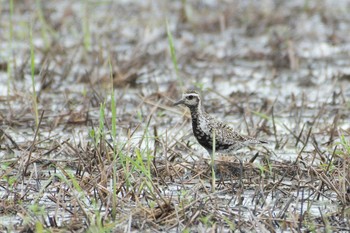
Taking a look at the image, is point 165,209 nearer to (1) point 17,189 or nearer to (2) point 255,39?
(1) point 17,189

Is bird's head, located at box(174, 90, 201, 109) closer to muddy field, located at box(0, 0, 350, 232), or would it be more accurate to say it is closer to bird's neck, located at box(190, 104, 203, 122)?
bird's neck, located at box(190, 104, 203, 122)

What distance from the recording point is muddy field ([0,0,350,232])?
6113 mm

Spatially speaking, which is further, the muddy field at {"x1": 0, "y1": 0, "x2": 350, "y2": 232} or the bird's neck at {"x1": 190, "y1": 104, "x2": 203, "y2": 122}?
the bird's neck at {"x1": 190, "y1": 104, "x2": 203, "y2": 122}

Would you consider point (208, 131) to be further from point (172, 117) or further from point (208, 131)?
point (172, 117)

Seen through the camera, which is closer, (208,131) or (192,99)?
(208,131)

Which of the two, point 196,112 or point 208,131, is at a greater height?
point 196,112

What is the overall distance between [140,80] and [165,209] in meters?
5.22

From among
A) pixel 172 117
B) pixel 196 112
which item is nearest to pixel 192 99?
pixel 196 112

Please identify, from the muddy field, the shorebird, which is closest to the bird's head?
the shorebird

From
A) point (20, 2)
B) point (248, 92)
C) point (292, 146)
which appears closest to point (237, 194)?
point (292, 146)

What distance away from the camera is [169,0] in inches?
654

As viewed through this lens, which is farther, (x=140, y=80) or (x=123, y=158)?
(x=140, y=80)

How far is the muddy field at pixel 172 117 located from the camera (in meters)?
6.11

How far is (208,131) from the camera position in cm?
754
